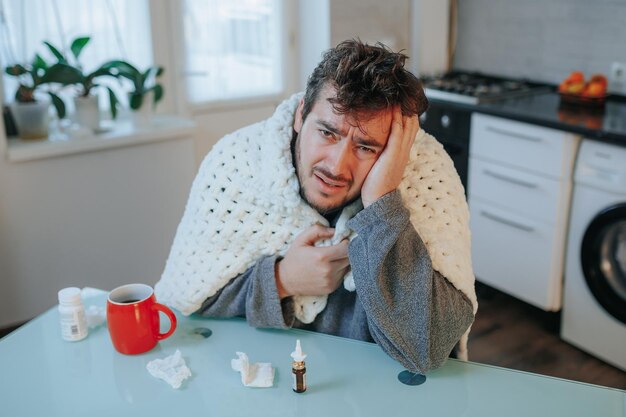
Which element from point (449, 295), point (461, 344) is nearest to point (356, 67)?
point (449, 295)

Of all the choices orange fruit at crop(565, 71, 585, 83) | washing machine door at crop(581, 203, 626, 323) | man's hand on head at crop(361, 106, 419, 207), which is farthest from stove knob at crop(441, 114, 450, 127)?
man's hand on head at crop(361, 106, 419, 207)

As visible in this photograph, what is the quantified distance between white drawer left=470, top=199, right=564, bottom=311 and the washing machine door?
0.50 feet

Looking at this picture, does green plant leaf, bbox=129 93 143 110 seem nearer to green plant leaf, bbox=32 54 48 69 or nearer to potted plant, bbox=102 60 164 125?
potted plant, bbox=102 60 164 125

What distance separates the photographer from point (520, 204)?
9.50 feet

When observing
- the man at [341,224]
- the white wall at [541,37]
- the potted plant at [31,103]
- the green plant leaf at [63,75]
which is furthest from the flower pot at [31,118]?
the white wall at [541,37]

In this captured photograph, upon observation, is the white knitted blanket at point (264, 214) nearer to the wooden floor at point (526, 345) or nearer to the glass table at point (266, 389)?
the glass table at point (266, 389)

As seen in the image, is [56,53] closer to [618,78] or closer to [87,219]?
[87,219]

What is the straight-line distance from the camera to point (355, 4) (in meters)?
3.46

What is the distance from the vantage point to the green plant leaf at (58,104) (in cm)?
279

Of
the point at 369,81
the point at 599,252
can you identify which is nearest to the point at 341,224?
the point at 369,81

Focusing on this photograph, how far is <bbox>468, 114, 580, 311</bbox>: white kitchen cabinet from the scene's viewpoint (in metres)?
2.72

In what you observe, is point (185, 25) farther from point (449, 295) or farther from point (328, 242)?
point (449, 295)

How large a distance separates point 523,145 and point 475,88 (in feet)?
2.02

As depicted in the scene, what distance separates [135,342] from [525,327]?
212cm
